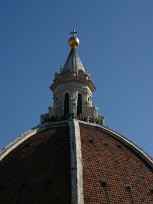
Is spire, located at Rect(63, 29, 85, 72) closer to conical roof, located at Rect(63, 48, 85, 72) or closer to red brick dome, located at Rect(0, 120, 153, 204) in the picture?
conical roof, located at Rect(63, 48, 85, 72)

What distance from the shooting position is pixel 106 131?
112 feet

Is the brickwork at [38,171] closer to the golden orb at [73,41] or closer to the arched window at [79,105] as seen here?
the arched window at [79,105]

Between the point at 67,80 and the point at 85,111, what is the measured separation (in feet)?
8.45

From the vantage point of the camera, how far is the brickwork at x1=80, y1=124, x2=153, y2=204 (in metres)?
27.6

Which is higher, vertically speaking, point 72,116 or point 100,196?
point 72,116

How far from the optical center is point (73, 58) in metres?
40.6

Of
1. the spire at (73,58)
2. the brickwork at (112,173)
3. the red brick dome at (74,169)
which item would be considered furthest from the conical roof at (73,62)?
the brickwork at (112,173)

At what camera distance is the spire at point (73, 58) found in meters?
40.1

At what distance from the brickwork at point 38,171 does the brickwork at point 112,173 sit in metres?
1.03

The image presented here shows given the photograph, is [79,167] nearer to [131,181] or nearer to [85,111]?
[131,181]

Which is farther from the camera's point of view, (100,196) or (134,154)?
(134,154)

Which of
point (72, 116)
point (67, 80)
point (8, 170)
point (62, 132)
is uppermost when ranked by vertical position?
point (67, 80)

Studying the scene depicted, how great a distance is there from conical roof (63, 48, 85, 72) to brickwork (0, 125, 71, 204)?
323 inches

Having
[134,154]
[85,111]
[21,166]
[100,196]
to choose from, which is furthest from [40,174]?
[85,111]
